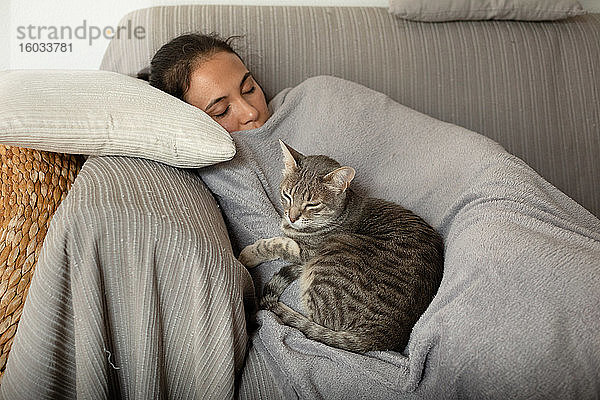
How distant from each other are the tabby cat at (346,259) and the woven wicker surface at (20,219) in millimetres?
450

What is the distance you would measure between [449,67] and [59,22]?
128 centimetres

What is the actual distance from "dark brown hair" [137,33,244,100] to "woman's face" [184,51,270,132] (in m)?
0.02

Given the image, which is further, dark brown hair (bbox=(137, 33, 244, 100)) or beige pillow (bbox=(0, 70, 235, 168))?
dark brown hair (bbox=(137, 33, 244, 100))

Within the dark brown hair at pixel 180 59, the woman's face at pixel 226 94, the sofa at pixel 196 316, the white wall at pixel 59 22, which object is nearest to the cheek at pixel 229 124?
the woman's face at pixel 226 94

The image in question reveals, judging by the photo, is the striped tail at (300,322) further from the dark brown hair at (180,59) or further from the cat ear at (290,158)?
the dark brown hair at (180,59)

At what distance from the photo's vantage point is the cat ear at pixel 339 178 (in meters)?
1.40

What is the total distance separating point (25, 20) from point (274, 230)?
4.01 feet

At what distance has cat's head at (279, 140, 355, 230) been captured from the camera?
1430mm

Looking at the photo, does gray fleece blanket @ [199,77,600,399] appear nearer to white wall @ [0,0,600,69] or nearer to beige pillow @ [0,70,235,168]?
beige pillow @ [0,70,235,168]

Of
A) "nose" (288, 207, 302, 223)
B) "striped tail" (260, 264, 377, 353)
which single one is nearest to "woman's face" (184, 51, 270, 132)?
"nose" (288, 207, 302, 223)

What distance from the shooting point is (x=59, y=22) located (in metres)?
2.12

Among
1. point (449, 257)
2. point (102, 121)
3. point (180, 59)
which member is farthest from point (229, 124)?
point (449, 257)

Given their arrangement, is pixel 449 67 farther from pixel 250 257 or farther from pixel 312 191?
pixel 250 257

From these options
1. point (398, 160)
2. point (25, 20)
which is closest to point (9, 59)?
point (25, 20)
